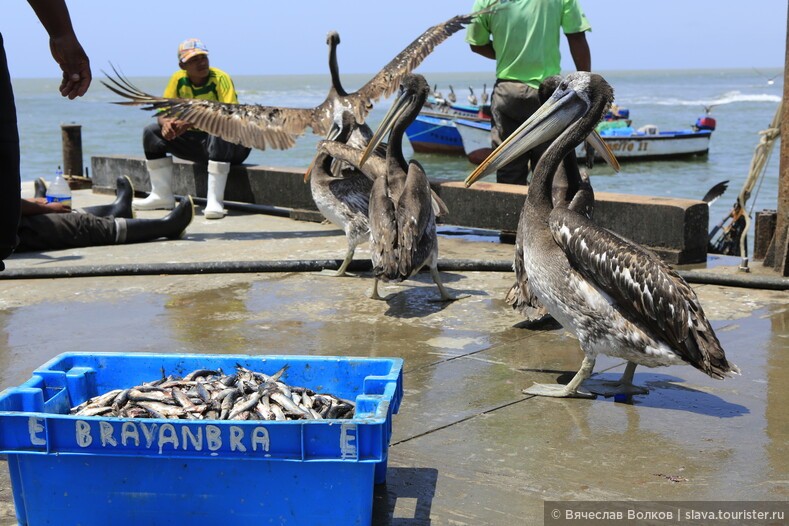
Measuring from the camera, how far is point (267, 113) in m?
7.95

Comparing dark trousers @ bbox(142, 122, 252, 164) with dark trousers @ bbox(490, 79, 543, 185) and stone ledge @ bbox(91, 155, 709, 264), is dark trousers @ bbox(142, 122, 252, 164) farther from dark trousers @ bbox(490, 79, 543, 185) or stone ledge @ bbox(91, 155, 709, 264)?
dark trousers @ bbox(490, 79, 543, 185)

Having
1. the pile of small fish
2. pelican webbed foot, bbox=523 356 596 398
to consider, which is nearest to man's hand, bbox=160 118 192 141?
pelican webbed foot, bbox=523 356 596 398

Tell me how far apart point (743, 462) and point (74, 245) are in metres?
5.70

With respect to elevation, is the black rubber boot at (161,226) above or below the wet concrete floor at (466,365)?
above

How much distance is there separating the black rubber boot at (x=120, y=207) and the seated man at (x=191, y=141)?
727 mm

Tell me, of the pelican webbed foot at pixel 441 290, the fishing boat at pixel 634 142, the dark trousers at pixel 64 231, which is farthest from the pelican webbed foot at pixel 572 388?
the fishing boat at pixel 634 142

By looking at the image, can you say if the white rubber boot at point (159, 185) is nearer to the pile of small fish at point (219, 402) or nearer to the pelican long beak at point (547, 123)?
the pelican long beak at point (547, 123)

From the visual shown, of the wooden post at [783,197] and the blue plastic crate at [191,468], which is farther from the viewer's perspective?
the wooden post at [783,197]

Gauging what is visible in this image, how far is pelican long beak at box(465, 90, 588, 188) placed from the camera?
4281mm

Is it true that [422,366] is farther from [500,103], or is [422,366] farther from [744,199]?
[744,199]

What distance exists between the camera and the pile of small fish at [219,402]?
8.98ft

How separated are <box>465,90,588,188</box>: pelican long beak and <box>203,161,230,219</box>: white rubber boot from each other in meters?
5.04

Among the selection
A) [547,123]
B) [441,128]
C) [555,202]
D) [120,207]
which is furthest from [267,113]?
[441,128]

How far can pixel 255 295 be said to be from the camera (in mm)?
5785
